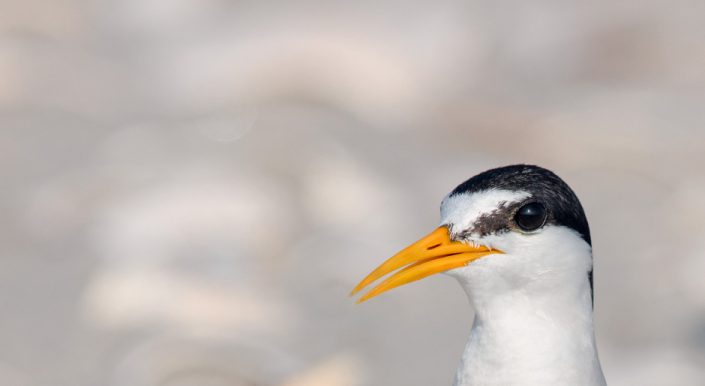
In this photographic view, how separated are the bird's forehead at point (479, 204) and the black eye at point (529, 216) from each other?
0.04m

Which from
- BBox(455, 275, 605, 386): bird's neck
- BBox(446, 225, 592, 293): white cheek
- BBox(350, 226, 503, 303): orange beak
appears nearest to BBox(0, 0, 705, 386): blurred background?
BBox(455, 275, 605, 386): bird's neck

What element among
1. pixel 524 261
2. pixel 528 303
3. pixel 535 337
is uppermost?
pixel 524 261

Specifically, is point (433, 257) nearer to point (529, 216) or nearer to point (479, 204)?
point (479, 204)

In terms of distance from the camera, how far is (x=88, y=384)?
284 inches

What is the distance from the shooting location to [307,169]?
28.9 ft

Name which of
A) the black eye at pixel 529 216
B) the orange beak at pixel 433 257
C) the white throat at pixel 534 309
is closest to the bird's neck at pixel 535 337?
the white throat at pixel 534 309

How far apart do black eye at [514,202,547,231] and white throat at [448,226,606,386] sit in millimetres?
48

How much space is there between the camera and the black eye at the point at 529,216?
4273mm

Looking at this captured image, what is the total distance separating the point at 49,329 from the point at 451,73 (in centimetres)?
453

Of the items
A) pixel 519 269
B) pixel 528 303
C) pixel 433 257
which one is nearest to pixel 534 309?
pixel 528 303

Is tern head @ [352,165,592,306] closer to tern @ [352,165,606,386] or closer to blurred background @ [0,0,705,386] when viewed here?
tern @ [352,165,606,386]

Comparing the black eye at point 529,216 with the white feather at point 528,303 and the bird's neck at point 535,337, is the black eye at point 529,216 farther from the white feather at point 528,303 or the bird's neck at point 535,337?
the bird's neck at point 535,337

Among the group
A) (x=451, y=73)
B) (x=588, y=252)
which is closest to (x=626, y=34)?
(x=451, y=73)

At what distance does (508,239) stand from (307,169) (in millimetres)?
4628
